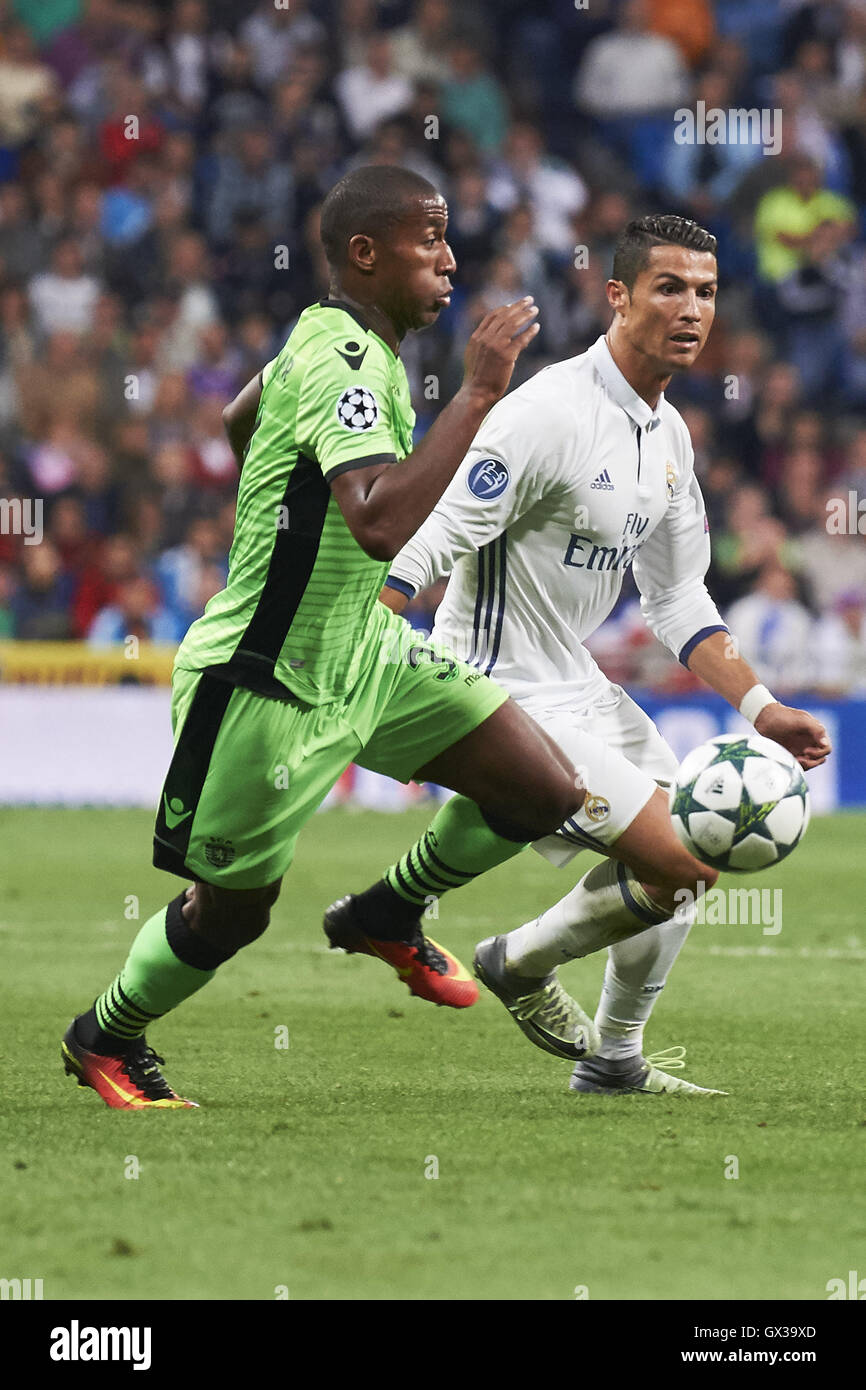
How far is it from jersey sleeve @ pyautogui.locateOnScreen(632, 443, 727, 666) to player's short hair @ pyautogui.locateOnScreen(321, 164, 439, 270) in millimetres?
1428

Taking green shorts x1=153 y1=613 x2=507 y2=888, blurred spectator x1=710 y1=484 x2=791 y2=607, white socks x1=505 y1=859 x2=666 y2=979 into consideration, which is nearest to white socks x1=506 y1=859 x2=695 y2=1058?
white socks x1=505 y1=859 x2=666 y2=979

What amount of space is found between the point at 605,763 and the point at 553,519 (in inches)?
29.0

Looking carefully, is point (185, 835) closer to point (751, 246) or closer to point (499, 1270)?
point (499, 1270)

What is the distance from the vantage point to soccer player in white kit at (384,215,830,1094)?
5484mm

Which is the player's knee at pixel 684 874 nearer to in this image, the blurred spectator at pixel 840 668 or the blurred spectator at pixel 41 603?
the blurred spectator at pixel 840 668

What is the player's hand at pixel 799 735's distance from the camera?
5.52m

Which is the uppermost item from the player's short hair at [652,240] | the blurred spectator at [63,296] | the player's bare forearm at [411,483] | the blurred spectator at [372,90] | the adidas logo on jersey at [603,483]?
the blurred spectator at [372,90]

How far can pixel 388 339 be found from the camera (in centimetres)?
493

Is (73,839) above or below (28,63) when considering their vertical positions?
below

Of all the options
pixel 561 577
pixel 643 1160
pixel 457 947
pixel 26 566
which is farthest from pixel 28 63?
pixel 643 1160

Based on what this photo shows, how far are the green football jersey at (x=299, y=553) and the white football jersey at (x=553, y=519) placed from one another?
0.52 m
